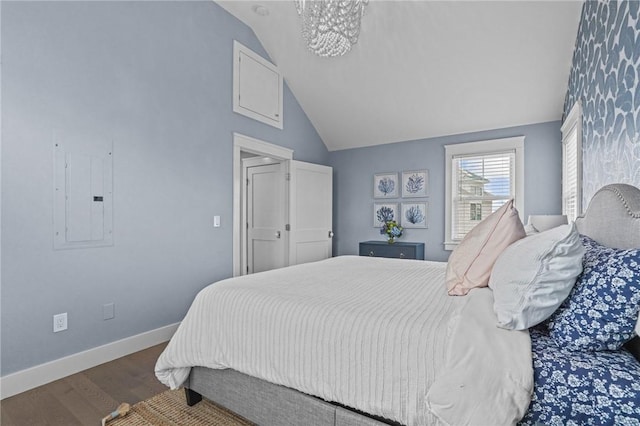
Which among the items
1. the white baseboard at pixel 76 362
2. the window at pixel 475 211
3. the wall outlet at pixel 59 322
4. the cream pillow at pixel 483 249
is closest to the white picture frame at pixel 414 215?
the window at pixel 475 211

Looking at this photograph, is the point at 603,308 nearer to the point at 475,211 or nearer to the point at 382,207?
the point at 475,211

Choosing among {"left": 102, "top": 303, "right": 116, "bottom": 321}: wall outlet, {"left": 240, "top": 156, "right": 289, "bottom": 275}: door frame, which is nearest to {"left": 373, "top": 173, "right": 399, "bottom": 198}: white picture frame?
{"left": 240, "top": 156, "right": 289, "bottom": 275}: door frame

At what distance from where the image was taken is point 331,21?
2.38 m

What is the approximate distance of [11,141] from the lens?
2.09 meters

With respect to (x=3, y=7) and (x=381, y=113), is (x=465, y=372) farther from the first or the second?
(x=381, y=113)

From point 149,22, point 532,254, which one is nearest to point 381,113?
point 149,22

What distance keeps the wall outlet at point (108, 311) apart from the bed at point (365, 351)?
3.42ft

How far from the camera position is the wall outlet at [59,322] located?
230 centimetres

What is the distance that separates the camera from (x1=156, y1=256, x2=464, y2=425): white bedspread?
1.18 meters

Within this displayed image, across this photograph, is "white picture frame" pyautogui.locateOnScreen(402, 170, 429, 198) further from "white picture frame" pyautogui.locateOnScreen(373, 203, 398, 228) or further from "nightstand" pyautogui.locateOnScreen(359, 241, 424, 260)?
"nightstand" pyautogui.locateOnScreen(359, 241, 424, 260)

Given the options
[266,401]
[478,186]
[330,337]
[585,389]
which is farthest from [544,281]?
[478,186]

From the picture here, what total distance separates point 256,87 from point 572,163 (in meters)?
3.45

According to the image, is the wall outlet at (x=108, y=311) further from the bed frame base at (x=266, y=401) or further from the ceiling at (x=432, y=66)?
the ceiling at (x=432, y=66)

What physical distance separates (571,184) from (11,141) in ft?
15.1
